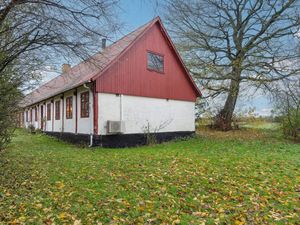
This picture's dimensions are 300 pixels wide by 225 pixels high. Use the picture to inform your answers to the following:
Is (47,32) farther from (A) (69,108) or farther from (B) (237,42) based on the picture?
(B) (237,42)

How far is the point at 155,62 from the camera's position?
50.5 ft

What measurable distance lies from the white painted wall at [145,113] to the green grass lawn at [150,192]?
4.76m

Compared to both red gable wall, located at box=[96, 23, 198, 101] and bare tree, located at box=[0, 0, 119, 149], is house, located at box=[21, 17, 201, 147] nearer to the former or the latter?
red gable wall, located at box=[96, 23, 198, 101]

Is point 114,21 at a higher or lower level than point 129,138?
higher

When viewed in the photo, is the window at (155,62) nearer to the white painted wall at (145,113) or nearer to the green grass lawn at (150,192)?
the white painted wall at (145,113)

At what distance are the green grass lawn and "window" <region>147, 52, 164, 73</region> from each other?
7.70 m

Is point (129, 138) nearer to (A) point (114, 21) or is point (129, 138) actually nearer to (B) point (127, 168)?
(B) point (127, 168)

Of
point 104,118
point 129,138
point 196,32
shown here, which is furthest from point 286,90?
point 104,118

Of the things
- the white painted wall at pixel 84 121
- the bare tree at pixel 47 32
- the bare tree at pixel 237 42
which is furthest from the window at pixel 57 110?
the bare tree at pixel 47 32

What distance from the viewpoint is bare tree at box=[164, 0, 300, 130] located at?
17066mm

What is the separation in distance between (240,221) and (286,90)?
559 inches

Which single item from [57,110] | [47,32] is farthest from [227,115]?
[47,32]

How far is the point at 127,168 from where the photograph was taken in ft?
25.4

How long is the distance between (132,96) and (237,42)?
994 cm
